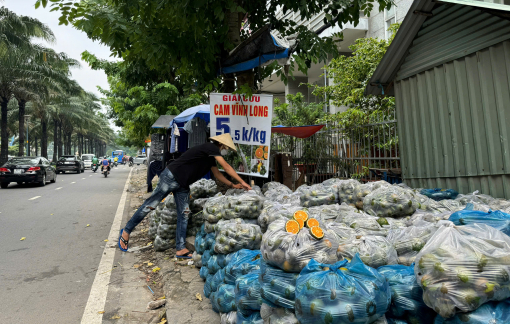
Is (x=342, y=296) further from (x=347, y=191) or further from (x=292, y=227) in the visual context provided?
(x=347, y=191)

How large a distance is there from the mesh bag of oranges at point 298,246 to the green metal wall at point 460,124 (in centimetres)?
307

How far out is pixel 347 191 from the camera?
14.1 feet

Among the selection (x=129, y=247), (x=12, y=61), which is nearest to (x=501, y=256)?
(x=129, y=247)

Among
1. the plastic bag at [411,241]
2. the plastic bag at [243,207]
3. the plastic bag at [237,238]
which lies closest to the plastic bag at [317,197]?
the plastic bag at [243,207]

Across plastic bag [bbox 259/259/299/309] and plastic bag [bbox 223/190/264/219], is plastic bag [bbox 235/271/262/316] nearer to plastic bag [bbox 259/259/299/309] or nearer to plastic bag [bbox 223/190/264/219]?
plastic bag [bbox 259/259/299/309]

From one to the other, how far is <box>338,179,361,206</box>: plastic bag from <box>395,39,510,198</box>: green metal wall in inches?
66.6

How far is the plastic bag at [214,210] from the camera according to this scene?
13.9 feet

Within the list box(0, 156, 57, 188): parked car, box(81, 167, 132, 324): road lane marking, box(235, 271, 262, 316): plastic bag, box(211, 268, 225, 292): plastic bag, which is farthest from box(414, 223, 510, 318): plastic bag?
box(0, 156, 57, 188): parked car

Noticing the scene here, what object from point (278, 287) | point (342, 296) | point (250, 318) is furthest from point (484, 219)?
point (250, 318)

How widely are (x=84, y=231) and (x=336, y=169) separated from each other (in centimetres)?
Result: 596

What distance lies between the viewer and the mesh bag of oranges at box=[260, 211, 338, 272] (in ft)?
7.72

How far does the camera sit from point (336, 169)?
856 centimetres

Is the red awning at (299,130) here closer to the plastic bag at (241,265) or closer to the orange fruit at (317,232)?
the plastic bag at (241,265)

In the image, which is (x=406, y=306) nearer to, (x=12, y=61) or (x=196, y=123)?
(x=196, y=123)
